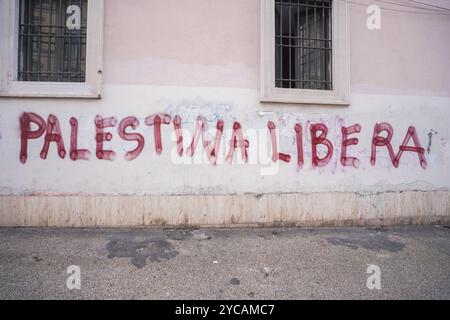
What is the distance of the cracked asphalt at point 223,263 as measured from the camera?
276 centimetres

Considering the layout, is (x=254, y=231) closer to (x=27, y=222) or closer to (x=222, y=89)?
(x=222, y=89)

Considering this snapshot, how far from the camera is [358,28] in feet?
16.5

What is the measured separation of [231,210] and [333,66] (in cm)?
312

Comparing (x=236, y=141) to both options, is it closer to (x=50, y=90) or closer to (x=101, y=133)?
(x=101, y=133)

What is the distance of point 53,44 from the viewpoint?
15.3 feet

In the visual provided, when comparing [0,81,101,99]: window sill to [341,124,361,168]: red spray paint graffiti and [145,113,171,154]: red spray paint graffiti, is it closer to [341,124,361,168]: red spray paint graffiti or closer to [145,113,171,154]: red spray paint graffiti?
[145,113,171,154]: red spray paint graffiti

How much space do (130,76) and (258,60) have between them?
212cm

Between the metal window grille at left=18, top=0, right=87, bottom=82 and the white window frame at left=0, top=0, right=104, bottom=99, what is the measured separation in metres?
0.19

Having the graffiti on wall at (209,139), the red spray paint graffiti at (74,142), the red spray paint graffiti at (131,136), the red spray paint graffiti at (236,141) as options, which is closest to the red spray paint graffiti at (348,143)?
the graffiti on wall at (209,139)

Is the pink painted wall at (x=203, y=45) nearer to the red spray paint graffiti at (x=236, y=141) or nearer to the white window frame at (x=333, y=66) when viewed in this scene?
the white window frame at (x=333, y=66)

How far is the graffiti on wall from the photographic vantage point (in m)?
4.41

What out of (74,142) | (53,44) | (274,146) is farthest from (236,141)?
(53,44)

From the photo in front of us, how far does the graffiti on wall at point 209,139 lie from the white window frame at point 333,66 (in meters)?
0.46
